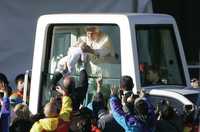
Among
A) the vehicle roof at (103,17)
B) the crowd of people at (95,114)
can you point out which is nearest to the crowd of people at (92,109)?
the crowd of people at (95,114)

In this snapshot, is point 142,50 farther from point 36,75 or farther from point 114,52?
point 36,75

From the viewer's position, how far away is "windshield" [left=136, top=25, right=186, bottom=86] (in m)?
7.97

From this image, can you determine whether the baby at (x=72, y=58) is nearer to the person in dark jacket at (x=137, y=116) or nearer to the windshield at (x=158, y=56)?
the windshield at (x=158, y=56)

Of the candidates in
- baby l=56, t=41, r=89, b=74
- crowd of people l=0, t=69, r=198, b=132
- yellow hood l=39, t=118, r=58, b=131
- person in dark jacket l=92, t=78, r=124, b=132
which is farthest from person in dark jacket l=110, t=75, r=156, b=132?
baby l=56, t=41, r=89, b=74

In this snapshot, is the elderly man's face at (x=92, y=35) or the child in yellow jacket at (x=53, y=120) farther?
the elderly man's face at (x=92, y=35)

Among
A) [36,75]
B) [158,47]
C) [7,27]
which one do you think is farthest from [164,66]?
[7,27]

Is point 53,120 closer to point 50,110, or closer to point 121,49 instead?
point 50,110

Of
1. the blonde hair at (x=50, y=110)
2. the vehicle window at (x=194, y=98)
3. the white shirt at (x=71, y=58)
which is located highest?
the white shirt at (x=71, y=58)

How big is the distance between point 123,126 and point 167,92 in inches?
28.2

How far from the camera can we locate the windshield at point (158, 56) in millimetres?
7969

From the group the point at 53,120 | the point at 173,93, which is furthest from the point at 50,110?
the point at 173,93

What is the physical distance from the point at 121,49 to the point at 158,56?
2.19ft

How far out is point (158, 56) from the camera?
836cm

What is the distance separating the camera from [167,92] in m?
7.80
